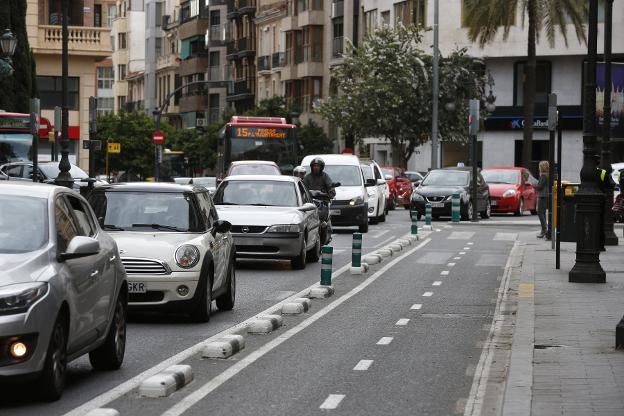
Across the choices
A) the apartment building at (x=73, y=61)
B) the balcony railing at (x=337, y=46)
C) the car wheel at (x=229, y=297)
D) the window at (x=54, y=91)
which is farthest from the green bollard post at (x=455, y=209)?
the balcony railing at (x=337, y=46)

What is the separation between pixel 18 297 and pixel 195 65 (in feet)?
371

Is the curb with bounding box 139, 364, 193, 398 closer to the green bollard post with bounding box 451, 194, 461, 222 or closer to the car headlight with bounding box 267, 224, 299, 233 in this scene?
the car headlight with bounding box 267, 224, 299, 233

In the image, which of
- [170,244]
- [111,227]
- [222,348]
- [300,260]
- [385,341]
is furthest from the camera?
[300,260]

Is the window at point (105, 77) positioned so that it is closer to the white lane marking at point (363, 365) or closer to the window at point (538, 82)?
the window at point (538, 82)

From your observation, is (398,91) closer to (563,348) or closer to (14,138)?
(14,138)

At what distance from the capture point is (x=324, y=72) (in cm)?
9156

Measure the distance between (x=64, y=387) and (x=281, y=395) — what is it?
154 centimetres

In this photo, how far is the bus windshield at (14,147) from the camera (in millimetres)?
46812

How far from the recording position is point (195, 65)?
122 meters

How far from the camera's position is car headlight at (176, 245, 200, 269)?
52.4 ft

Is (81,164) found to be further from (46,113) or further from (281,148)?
(281,148)

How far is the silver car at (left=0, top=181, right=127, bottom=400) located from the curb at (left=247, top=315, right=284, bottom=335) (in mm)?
2873

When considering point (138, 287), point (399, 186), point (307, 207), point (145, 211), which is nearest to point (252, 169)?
point (307, 207)

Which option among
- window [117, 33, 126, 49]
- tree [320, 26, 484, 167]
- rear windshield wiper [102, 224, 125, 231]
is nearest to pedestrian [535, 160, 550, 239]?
rear windshield wiper [102, 224, 125, 231]
